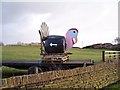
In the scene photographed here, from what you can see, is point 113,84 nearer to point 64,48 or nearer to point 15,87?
point 64,48

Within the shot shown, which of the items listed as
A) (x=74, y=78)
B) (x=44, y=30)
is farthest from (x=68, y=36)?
(x=74, y=78)

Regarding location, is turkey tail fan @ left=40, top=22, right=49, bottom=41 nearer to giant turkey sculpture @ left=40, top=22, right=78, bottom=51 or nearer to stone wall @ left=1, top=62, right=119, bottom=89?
giant turkey sculpture @ left=40, top=22, right=78, bottom=51

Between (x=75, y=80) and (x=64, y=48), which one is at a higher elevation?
(x=64, y=48)

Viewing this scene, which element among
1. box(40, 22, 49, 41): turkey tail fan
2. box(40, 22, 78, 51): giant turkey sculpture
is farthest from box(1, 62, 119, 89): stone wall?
box(40, 22, 49, 41): turkey tail fan

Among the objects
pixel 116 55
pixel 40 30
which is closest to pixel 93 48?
pixel 116 55

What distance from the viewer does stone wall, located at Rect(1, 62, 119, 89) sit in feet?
31.3

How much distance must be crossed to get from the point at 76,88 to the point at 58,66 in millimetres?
6746

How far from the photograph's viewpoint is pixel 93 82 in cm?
1532

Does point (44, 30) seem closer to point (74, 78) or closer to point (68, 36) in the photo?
point (68, 36)

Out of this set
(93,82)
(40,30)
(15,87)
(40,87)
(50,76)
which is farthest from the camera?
(40,30)

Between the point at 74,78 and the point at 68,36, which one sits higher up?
the point at 68,36

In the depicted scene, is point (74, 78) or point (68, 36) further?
point (68, 36)

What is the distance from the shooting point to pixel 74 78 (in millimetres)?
13062

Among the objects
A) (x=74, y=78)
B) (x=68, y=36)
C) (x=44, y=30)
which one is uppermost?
(x=44, y=30)
